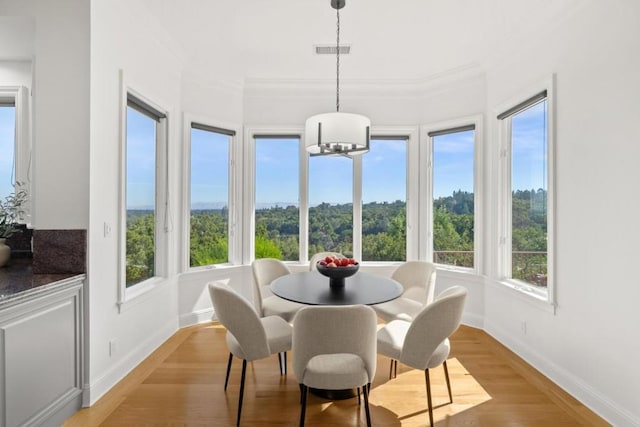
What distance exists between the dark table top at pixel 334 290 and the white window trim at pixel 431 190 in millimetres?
1587

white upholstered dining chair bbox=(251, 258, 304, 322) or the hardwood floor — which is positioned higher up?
white upholstered dining chair bbox=(251, 258, 304, 322)

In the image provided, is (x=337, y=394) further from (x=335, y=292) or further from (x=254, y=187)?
(x=254, y=187)

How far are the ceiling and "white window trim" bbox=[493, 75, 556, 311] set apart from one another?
1.70 feet

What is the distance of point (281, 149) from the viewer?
14.7ft

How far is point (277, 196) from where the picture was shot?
14.7 ft

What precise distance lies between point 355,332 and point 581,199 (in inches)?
79.6

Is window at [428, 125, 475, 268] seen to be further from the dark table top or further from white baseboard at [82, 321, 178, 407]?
white baseboard at [82, 321, 178, 407]

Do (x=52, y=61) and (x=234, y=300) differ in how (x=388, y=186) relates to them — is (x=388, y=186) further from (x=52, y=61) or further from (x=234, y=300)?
(x=52, y=61)

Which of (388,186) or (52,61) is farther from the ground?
(52,61)

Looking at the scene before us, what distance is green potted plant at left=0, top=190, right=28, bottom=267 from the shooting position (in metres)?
2.54

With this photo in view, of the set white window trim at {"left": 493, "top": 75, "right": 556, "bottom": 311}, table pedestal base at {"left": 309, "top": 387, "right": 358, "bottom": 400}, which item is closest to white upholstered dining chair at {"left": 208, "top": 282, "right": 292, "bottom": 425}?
table pedestal base at {"left": 309, "top": 387, "right": 358, "bottom": 400}

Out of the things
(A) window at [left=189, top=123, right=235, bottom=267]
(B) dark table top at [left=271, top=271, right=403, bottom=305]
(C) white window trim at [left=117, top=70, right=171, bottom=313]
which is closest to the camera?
(B) dark table top at [left=271, top=271, right=403, bottom=305]

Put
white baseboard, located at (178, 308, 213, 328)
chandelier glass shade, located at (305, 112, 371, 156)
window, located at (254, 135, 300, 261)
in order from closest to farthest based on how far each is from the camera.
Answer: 1. chandelier glass shade, located at (305, 112, 371, 156)
2. white baseboard, located at (178, 308, 213, 328)
3. window, located at (254, 135, 300, 261)

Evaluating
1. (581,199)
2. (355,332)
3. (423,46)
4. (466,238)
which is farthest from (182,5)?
(466,238)
